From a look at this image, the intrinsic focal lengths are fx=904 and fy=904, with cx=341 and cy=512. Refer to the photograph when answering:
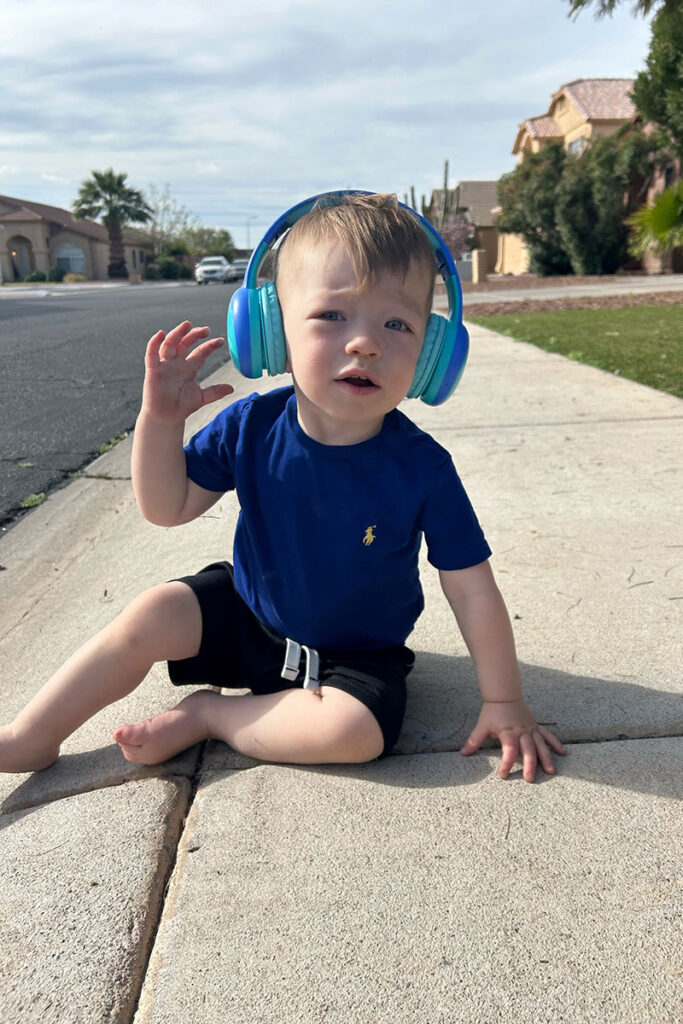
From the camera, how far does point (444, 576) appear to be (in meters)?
1.99

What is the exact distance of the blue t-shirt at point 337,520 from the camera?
1927 mm

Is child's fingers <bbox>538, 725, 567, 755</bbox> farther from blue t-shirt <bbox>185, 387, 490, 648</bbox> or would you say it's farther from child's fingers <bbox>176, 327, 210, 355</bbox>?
child's fingers <bbox>176, 327, 210, 355</bbox>

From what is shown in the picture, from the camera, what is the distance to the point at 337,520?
6.37 feet

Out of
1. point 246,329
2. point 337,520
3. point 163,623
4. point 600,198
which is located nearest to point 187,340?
point 246,329

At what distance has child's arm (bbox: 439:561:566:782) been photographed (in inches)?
71.3

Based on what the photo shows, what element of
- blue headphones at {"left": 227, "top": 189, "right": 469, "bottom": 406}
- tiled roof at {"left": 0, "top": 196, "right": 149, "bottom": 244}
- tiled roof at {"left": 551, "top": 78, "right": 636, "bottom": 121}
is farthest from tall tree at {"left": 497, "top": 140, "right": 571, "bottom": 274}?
tiled roof at {"left": 0, "top": 196, "right": 149, "bottom": 244}

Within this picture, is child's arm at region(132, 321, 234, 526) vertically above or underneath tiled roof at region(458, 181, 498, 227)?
underneath

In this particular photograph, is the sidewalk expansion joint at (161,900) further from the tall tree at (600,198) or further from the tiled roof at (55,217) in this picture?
the tiled roof at (55,217)

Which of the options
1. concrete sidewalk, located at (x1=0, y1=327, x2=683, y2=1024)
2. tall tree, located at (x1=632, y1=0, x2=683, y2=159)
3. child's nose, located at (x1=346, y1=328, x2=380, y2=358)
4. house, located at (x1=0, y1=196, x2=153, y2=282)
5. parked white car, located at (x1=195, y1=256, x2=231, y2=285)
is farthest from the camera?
house, located at (x1=0, y1=196, x2=153, y2=282)

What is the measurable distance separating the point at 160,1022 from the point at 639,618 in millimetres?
1651

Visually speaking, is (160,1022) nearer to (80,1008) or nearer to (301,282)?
(80,1008)

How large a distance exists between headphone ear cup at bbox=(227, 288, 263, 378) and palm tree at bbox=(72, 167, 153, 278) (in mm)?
63765

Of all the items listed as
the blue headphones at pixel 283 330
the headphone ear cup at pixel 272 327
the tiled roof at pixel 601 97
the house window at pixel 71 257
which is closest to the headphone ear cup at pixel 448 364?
the blue headphones at pixel 283 330

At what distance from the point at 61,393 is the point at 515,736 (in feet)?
18.4
